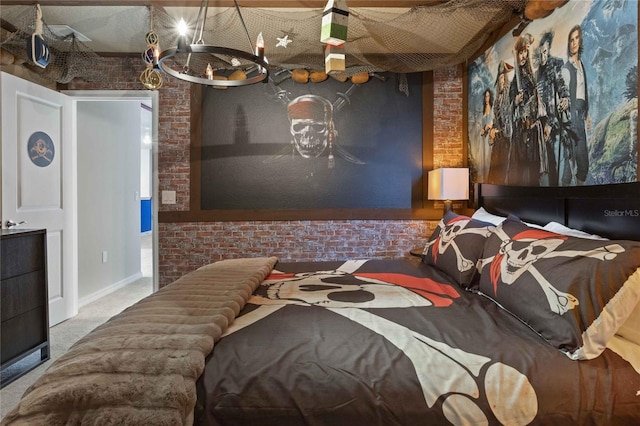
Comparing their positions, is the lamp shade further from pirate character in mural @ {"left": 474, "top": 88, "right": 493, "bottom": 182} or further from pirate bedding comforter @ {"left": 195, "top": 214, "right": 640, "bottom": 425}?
pirate bedding comforter @ {"left": 195, "top": 214, "right": 640, "bottom": 425}

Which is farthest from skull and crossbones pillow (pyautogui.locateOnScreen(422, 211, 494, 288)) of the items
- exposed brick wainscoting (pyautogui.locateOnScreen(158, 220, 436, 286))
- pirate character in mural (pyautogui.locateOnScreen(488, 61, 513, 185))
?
exposed brick wainscoting (pyautogui.locateOnScreen(158, 220, 436, 286))

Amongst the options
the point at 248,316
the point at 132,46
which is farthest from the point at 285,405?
the point at 132,46

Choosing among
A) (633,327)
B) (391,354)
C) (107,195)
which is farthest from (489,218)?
(107,195)

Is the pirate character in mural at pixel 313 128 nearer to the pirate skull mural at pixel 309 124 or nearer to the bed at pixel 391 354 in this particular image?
the pirate skull mural at pixel 309 124

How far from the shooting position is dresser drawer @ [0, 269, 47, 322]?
238 centimetres

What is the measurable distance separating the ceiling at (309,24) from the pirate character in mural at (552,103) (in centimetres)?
32

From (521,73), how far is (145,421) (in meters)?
2.90

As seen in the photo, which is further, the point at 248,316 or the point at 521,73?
the point at 521,73

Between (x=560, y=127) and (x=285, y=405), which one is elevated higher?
(x=560, y=127)

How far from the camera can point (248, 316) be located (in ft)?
4.90

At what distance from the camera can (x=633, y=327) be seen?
1.26 meters

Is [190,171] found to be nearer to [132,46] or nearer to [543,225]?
[132,46]

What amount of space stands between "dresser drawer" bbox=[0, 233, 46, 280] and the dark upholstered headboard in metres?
3.34

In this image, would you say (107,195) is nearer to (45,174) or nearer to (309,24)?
(45,174)
